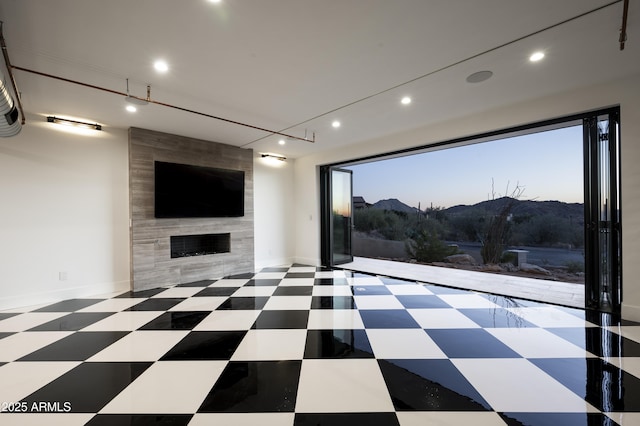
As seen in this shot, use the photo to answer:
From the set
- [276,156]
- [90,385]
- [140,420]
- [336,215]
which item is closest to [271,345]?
[140,420]

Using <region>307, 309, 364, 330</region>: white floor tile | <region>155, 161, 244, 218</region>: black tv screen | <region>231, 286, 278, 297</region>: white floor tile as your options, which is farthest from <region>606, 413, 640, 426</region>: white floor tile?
<region>155, 161, 244, 218</region>: black tv screen

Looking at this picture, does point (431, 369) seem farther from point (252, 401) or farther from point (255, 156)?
point (255, 156)

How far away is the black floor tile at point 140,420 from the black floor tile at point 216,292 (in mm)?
2338

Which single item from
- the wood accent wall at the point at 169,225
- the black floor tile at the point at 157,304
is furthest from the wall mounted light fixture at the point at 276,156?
the black floor tile at the point at 157,304

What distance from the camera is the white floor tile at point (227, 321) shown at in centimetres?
268

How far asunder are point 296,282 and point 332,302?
A: 1.20 meters

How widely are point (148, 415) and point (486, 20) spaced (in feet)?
11.2

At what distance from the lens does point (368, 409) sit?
1.53 metres

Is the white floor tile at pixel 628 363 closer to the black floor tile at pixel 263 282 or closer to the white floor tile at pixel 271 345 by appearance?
the white floor tile at pixel 271 345

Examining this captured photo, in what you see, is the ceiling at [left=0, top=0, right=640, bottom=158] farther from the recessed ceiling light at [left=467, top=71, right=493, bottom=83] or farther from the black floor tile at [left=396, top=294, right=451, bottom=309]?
the black floor tile at [left=396, top=294, right=451, bottom=309]

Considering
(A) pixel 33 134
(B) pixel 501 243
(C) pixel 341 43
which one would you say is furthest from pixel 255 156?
(B) pixel 501 243

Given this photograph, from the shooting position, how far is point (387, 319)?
2.86 m

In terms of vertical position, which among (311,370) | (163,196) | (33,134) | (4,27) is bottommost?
(311,370)

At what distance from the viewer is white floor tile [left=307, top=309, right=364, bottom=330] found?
2660 millimetres
